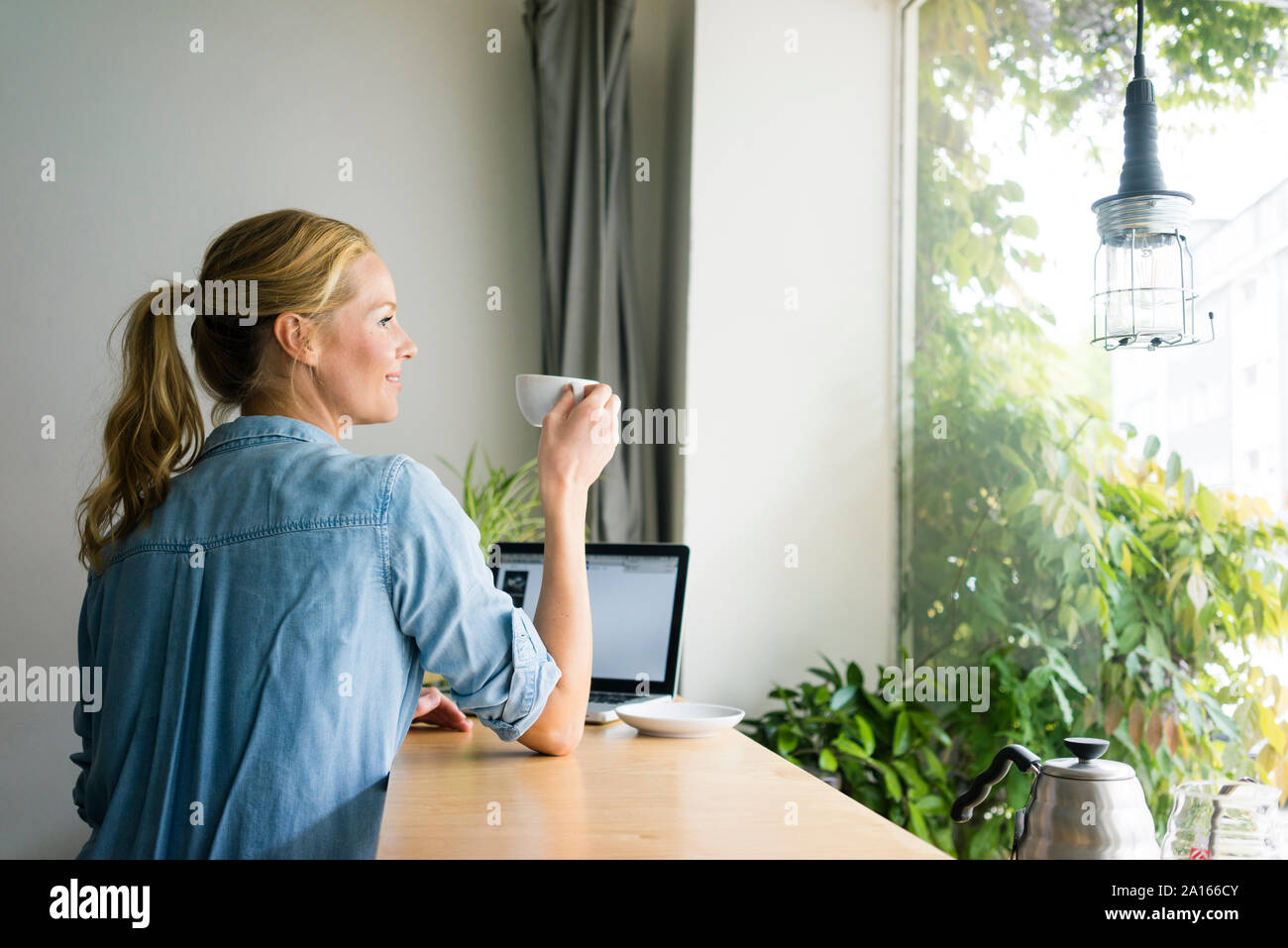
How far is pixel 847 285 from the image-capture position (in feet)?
9.27

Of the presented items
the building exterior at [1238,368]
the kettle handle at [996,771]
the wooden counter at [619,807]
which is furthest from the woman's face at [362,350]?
the building exterior at [1238,368]

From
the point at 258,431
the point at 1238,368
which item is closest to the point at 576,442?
the point at 258,431

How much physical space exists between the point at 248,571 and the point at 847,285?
7.00 ft

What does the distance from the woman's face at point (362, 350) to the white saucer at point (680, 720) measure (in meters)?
0.64

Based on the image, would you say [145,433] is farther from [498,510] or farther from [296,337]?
[498,510]

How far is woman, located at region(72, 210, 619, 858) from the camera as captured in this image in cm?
99

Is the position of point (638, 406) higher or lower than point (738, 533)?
higher

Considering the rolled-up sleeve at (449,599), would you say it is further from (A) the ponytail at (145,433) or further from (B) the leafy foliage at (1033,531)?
(B) the leafy foliage at (1033,531)

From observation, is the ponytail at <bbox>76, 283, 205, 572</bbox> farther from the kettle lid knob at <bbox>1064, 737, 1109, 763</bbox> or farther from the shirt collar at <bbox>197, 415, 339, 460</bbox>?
the kettle lid knob at <bbox>1064, 737, 1109, 763</bbox>

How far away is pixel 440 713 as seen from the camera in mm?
1624
